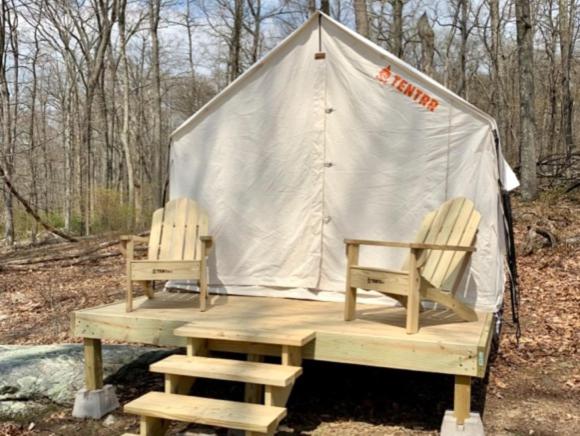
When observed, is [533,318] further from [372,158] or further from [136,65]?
[136,65]

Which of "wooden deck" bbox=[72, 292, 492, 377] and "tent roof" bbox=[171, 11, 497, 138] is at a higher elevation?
"tent roof" bbox=[171, 11, 497, 138]

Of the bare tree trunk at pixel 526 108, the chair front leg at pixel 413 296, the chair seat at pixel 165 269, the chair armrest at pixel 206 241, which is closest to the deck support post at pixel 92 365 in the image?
the chair seat at pixel 165 269

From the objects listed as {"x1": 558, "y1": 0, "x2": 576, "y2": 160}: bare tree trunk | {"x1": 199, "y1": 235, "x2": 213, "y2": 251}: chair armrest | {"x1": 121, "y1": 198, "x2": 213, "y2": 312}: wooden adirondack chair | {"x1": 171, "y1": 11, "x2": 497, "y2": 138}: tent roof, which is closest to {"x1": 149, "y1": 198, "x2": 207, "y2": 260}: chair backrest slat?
{"x1": 121, "y1": 198, "x2": 213, "y2": 312}: wooden adirondack chair

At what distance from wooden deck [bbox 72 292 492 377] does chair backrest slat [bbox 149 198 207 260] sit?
0.40 meters

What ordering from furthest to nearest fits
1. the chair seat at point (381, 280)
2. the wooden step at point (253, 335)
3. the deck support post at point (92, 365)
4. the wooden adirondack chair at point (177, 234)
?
the wooden adirondack chair at point (177, 234) < the deck support post at point (92, 365) < the chair seat at point (381, 280) < the wooden step at point (253, 335)

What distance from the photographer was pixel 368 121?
4.80 metres

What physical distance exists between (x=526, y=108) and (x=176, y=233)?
7.39 m

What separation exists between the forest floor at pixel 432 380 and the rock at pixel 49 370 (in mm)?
208

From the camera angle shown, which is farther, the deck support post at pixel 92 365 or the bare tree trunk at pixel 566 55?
the bare tree trunk at pixel 566 55

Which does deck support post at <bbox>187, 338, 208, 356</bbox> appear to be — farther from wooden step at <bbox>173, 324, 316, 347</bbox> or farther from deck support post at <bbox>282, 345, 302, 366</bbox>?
deck support post at <bbox>282, 345, 302, 366</bbox>

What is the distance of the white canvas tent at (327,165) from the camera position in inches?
177

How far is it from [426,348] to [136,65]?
2649 centimetres

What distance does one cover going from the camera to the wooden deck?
3.27 m

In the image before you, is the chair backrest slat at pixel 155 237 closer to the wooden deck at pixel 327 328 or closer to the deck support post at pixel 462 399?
the wooden deck at pixel 327 328
